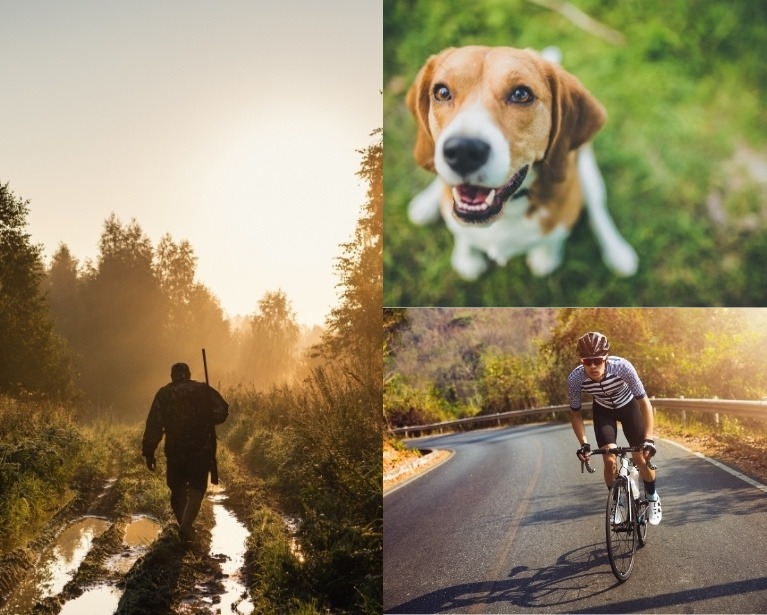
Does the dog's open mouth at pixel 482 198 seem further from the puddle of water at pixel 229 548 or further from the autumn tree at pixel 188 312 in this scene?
the puddle of water at pixel 229 548

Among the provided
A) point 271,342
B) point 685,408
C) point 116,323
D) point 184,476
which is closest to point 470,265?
point 271,342

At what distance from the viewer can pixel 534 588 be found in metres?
Answer: 5.68

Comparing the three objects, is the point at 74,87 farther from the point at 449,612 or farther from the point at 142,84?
the point at 449,612

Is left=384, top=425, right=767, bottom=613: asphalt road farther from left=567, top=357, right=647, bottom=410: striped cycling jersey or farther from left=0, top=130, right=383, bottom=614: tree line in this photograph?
left=0, top=130, right=383, bottom=614: tree line

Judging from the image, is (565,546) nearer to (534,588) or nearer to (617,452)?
(534,588)

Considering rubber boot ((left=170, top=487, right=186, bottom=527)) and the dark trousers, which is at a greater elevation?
the dark trousers

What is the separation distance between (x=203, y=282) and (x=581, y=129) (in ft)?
8.25

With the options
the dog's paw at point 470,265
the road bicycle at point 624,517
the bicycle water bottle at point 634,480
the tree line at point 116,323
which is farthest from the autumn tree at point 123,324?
the bicycle water bottle at point 634,480

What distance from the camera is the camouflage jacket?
20.6 feet

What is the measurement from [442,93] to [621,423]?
2210 millimetres

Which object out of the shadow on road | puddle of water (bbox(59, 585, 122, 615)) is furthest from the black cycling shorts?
puddle of water (bbox(59, 585, 122, 615))

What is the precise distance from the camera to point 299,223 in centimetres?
647

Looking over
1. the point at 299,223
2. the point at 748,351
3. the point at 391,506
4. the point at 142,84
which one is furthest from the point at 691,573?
the point at 142,84

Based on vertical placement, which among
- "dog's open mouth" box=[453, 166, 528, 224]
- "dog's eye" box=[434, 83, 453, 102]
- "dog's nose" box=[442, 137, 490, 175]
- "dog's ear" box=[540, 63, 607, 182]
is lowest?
"dog's open mouth" box=[453, 166, 528, 224]
